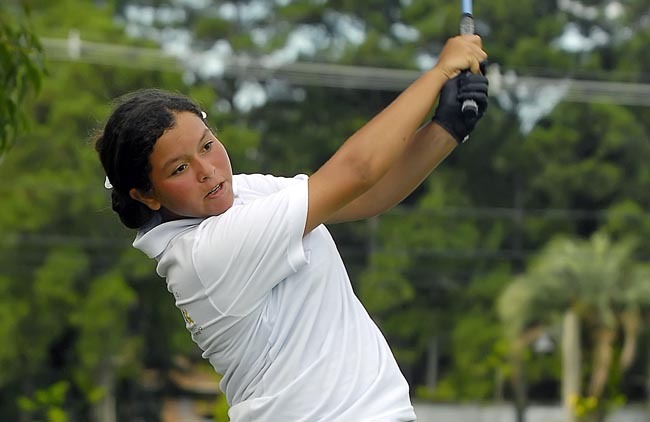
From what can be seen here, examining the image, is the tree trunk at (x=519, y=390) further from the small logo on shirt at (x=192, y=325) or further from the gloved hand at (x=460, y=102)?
the small logo on shirt at (x=192, y=325)

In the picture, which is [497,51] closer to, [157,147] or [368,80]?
[368,80]

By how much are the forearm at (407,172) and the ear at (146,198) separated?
1.28 ft

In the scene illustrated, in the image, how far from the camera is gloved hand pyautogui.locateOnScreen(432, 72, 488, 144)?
258 centimetres

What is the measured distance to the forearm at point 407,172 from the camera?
2.76 meters

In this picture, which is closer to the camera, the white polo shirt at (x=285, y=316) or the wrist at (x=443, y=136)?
the white polo shirt at (x=285, y=316)

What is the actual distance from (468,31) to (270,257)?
669 millimetres

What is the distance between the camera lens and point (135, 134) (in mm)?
2457

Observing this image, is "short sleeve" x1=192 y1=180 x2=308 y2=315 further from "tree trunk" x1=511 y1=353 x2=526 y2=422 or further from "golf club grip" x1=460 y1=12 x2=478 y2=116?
"tree trunk" x1=511 y1=353 x2=526 y2=422

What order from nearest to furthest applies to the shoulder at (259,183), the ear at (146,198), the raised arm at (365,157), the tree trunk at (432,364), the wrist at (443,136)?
the raised arm at (365,157)
the ear at (146,198)
the shoulder at (259,183)
the wrist at (443,136)
the tree trunk at (432,364)

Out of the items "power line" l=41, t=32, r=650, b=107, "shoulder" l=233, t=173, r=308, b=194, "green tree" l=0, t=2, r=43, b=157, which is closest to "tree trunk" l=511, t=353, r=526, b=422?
"power line" l=41, t=32, r=650, b=107

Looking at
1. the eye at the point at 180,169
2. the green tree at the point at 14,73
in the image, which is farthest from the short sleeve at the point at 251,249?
the green tree at the point at 14,73

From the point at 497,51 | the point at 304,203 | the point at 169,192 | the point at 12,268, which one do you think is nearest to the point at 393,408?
the point at 304,203

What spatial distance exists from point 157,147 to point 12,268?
23873 mm

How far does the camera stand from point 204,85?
2669 cm
